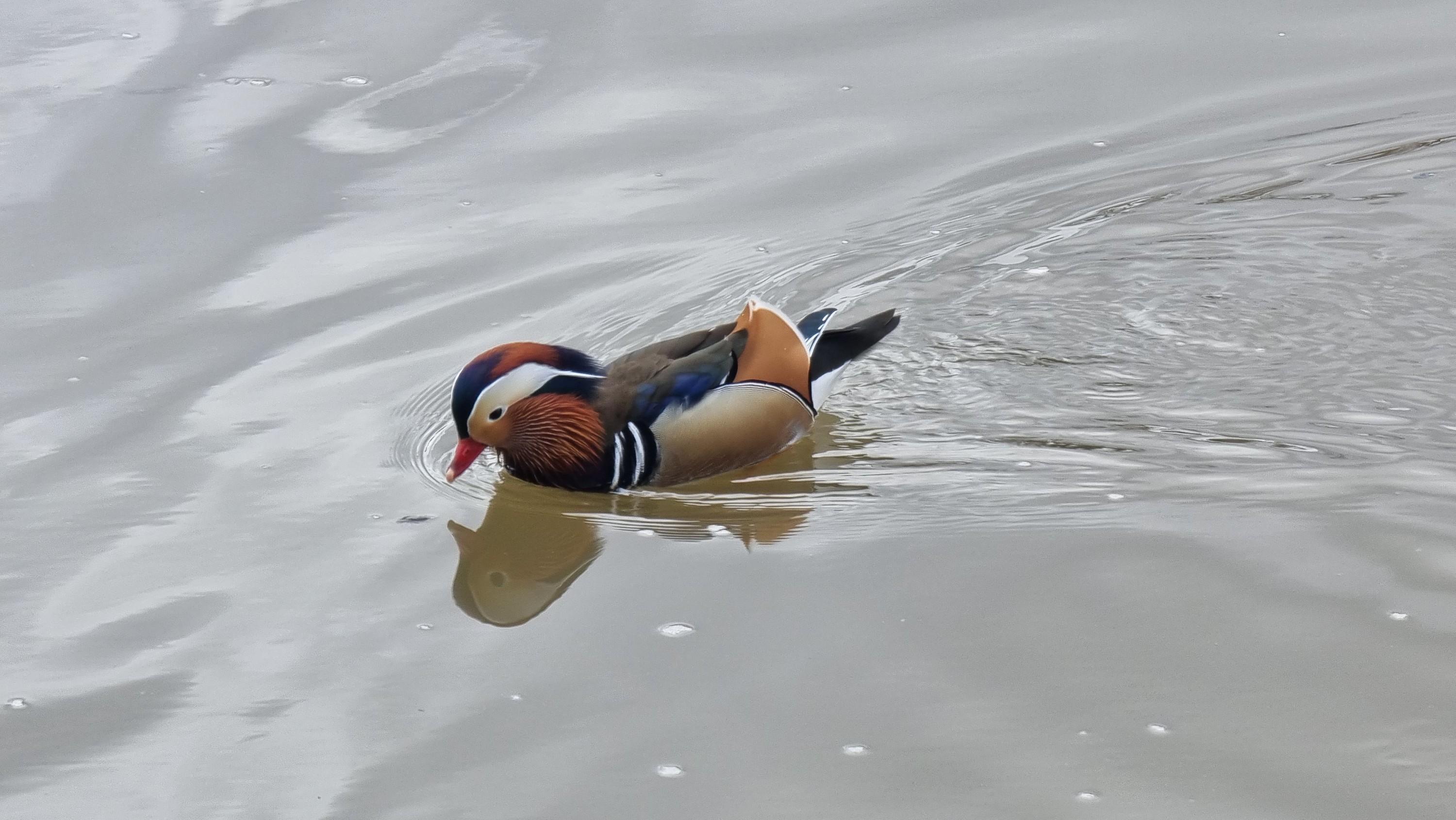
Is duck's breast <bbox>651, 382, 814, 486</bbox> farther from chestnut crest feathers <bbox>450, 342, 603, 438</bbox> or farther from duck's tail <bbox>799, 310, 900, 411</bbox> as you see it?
chestnut crest feathers <bbox>450, 342, 603, 438</bbox>

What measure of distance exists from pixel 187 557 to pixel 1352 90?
23.8 ft

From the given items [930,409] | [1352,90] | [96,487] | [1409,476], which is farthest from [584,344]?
[1352,90]

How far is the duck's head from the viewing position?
589 centimetres

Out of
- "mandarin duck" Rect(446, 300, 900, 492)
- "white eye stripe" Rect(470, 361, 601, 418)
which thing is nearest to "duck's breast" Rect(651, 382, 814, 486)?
"mandarin duck" Rect(446, 300, 900, 492)

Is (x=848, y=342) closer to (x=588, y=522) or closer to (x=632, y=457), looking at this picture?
→ (x=632, y=457)

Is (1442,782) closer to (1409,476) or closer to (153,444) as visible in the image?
(1409,476)

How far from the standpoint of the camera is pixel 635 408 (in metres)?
6.03

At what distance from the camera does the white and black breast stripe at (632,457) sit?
19.6ft

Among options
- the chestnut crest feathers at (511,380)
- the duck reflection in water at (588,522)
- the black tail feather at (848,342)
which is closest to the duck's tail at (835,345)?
the black tail feather at (848,342)

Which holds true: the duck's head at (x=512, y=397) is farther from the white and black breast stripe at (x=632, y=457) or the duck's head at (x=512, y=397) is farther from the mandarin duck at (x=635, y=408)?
the white and black breast stripe at (x=632, y=457)

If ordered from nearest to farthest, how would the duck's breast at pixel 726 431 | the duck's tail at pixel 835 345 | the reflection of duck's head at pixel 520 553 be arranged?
1. the reflection of duck's head at pixel 520 553
2. the duck's breast at pixel 726 431
3. the duck's tail at pixel 835 345

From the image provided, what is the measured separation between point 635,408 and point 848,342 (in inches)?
43.3

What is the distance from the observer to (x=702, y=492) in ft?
19.5

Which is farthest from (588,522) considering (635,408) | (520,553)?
(635,408)
